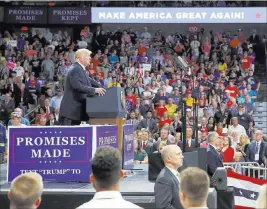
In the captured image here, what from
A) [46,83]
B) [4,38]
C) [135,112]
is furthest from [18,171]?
[4,38]

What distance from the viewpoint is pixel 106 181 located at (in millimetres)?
4535

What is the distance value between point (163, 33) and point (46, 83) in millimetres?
7764

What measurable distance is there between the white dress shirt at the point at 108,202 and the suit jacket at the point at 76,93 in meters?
4.35

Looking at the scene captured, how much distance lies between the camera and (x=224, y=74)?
23438 millimetres

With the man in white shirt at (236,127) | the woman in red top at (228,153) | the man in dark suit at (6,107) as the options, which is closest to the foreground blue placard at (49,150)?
the woman in red top at (228,153)

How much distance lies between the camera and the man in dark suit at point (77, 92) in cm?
875

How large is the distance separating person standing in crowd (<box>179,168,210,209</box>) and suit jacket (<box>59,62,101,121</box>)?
4.18m

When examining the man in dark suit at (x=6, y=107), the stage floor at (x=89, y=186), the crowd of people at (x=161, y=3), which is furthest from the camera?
the crowd of people at (x=161, y=3)

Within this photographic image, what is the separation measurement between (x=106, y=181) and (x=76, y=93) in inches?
174

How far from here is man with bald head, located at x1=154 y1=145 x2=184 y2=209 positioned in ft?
22.9

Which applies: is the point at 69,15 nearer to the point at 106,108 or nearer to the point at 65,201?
the point at 106,108

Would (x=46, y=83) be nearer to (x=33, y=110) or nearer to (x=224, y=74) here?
(x=33, y=110)

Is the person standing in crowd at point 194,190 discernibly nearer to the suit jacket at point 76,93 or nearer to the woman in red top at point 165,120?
the suit jacket at point 76,93

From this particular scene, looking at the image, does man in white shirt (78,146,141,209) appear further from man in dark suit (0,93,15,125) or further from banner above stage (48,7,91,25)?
banner above stage (48,7,91,25)
